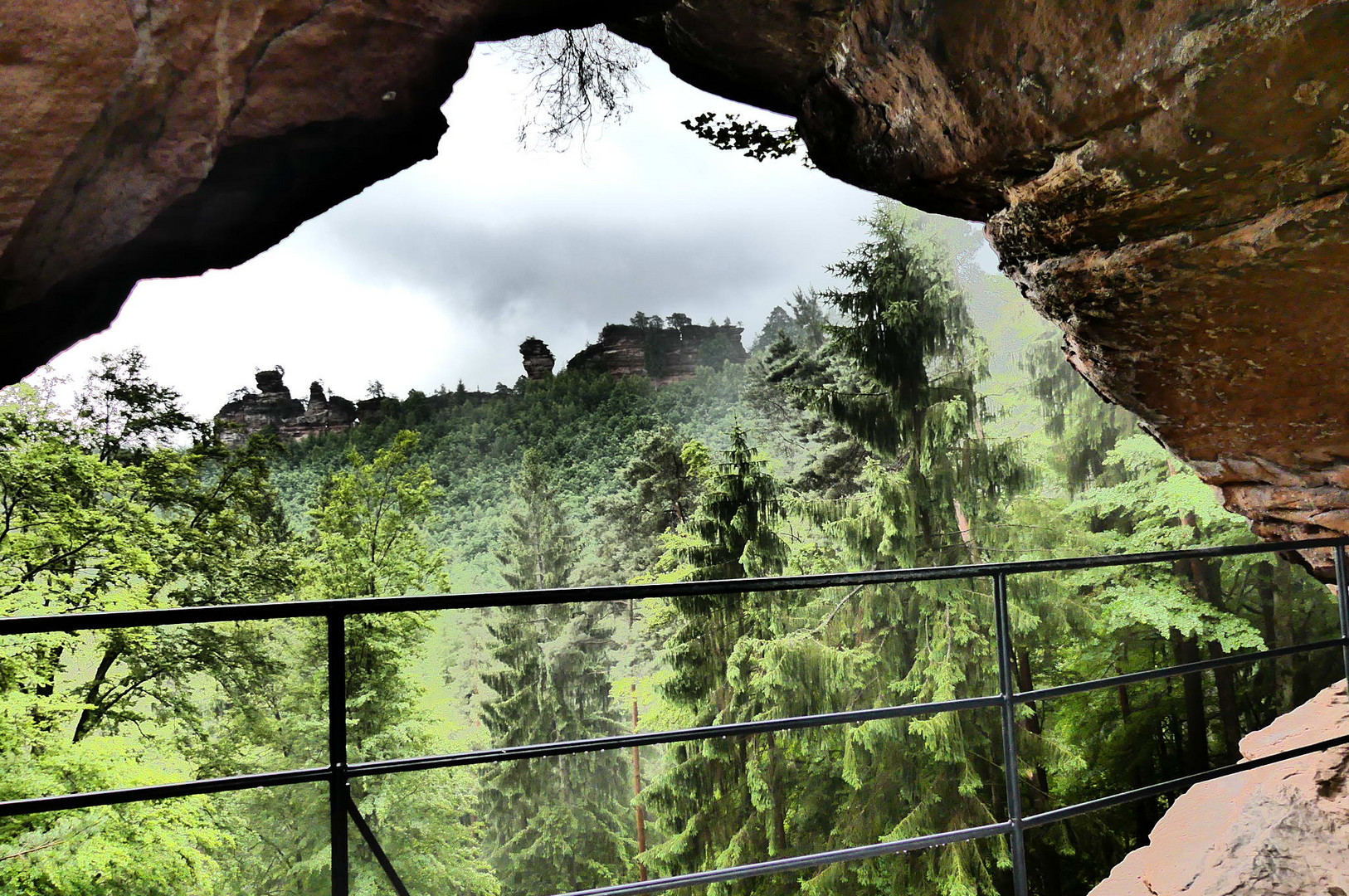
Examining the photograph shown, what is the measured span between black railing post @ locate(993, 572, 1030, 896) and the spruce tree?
14.7 meters

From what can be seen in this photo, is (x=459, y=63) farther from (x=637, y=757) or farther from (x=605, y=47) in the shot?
(x=637, y=757)

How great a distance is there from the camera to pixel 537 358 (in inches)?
1283

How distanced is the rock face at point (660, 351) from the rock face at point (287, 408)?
25.0ft

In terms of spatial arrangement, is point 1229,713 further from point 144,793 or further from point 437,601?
point 144,793

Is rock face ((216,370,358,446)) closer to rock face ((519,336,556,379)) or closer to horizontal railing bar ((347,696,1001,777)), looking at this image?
rock face ((519,336,556,379))

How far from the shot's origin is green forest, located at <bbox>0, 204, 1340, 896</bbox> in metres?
8.57

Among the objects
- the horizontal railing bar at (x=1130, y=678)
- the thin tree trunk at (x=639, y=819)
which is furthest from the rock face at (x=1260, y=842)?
the thin tree trunk at (x=639, y=819)

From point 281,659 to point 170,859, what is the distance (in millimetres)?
4813

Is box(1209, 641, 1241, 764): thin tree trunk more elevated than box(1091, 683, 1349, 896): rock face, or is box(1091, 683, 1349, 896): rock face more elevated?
box(1091, 683, 1349, 896): rock face

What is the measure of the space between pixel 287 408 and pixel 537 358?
9.50m

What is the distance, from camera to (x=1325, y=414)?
281 cm

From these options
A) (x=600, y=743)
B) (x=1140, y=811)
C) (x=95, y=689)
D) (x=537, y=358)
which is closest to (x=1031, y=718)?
(x=1140, y=811)

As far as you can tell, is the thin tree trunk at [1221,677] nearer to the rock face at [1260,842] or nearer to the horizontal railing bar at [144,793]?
the rock face at [1260,842]

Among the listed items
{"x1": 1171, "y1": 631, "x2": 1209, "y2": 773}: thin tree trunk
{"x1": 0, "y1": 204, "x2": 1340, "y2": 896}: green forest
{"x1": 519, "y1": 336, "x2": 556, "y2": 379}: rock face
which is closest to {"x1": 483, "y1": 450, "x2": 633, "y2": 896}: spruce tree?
{"x1": 0, "y1": 204, "x2": 1340, "y2": 896}: green forest
